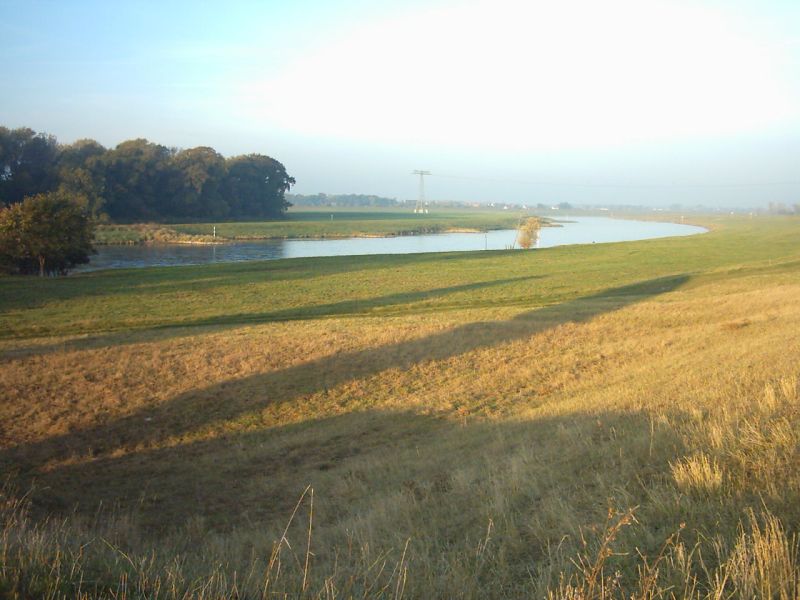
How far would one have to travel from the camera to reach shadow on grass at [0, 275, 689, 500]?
11617 millimetres

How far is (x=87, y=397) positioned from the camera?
1395 centimetres

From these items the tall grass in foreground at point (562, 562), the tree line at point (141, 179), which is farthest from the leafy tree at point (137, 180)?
the tall grass in foreground at point (562, 562)

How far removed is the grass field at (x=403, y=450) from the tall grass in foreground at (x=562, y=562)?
0.03 m

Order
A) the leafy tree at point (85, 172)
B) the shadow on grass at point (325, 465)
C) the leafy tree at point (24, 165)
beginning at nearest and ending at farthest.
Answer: the shadow on grass at point (325, 465)
the leafy tree at point (24, 165)
the leafy tree at point (85, 172)

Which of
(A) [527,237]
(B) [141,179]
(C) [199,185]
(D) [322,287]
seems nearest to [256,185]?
(C) [199,185]

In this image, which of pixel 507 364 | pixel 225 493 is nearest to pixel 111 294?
pixel 507 364

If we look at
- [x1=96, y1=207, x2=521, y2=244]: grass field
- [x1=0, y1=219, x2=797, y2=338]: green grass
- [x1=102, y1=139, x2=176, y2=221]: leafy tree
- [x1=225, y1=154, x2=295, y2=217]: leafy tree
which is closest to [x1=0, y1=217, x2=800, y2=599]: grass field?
[x1=0, y1=219, x2=797, y2=338]: green grass

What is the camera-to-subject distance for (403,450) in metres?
10.7

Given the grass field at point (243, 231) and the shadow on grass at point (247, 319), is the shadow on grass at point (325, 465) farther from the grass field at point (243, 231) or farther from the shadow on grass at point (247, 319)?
the grass field at point (243, 231)

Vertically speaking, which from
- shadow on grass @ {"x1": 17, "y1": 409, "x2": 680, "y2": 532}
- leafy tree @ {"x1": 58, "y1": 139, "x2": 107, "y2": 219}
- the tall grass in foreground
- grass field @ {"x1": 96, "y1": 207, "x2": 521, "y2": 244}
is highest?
leafy tree @ {"x1": 58, "y1": 139, "x2": 107, "y2": 219}

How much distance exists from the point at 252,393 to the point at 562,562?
10.9m

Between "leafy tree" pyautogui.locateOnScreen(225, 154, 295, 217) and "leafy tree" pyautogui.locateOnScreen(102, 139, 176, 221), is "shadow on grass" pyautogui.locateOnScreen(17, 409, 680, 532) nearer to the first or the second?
"leafy tree" pyautogui.locateOnScreen(102, 139, 176, 221)

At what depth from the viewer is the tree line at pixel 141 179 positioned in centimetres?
6769

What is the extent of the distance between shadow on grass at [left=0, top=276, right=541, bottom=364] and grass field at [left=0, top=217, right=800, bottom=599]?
0.22 meters
